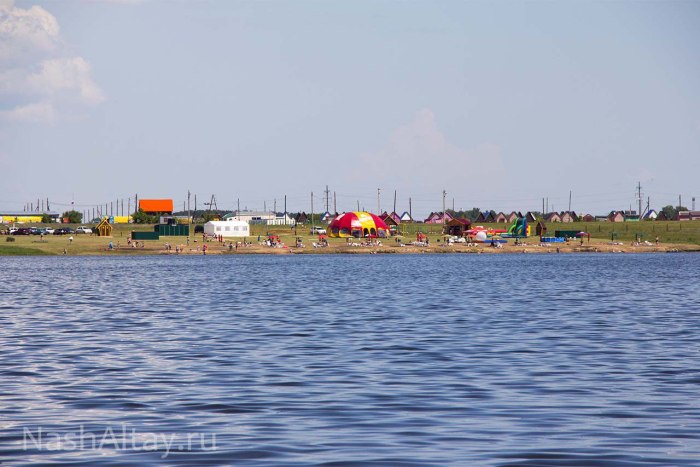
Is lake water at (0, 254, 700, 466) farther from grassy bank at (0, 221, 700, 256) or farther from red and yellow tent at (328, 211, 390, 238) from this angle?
red and yellow tent at (328, 211, 390, 238)

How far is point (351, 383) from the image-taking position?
24969 mm

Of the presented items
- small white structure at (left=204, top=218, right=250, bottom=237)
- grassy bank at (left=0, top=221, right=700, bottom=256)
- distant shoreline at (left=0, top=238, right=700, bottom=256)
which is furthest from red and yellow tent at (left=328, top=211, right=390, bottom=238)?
small white structure at (left=204, top=218, right=250, bottom=237)

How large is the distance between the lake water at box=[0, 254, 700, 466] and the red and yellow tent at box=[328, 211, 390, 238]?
118572 millimetres

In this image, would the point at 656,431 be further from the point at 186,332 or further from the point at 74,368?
the point at 186,332

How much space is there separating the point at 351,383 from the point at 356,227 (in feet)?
489

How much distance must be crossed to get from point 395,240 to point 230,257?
31.3 meters

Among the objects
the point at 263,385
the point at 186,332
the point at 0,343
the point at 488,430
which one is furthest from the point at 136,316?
the point at 488,430

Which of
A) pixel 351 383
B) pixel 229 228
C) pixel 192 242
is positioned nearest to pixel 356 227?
pixel 229 228

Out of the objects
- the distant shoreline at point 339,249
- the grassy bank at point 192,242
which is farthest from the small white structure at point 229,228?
the distant shoreline at point 339,249

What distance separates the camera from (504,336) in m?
36.6

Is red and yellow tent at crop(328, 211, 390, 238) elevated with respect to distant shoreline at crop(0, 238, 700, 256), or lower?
elevated

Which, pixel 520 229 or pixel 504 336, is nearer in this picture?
pixel 504 336

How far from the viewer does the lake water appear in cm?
1736

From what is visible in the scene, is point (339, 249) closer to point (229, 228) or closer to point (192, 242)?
point (192, 242)
